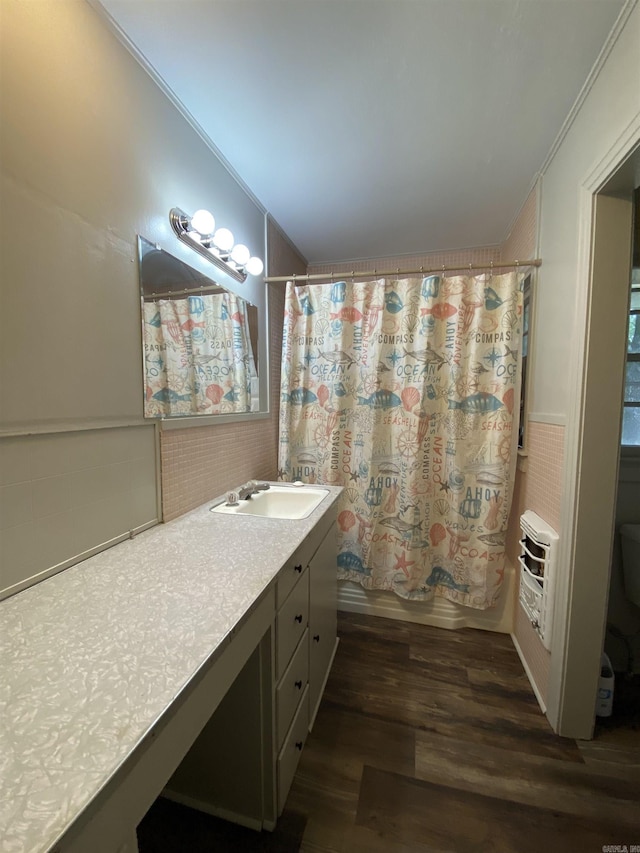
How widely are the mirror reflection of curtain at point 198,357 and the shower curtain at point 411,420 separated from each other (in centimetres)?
36

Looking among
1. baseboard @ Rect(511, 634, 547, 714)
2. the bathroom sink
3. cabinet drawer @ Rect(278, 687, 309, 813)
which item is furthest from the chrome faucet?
baseboard @ Rect(511, 634, 547, 714)

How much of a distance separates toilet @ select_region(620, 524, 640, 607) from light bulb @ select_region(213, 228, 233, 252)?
7.32 ft

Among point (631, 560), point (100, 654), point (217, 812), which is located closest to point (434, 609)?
point (631, 560)

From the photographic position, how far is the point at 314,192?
67.9 inches

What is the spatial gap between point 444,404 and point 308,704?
152 cm

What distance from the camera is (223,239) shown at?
1422 mm

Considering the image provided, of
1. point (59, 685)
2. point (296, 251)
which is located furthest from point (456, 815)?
point (296, 251)

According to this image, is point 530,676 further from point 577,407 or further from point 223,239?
point 223,239

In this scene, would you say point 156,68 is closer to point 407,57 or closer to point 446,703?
point 407,57

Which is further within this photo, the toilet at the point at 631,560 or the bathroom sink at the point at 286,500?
the bathroom sink at the point at 286,500

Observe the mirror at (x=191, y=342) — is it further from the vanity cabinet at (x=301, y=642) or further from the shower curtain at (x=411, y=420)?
the vanity cabinet at (x=301, y=642)

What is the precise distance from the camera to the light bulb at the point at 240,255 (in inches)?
60.0

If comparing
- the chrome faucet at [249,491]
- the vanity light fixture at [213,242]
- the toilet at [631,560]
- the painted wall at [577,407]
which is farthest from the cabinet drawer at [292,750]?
the vanity light fixture at [213,242]

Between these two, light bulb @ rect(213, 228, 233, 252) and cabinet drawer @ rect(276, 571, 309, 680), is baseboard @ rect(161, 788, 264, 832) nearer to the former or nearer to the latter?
cabinet drawer @ rect(276, 571, 309, 680)
